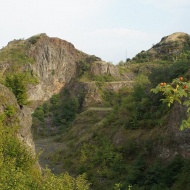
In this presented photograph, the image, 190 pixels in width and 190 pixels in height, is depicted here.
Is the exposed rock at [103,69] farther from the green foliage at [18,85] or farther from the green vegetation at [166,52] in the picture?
the green foliage at [18,85]

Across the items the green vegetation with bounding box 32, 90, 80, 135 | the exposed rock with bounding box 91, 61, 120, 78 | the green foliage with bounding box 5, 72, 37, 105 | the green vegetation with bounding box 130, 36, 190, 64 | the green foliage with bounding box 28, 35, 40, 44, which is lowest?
the green vegetation with bounding box 32, 90, 80, 135

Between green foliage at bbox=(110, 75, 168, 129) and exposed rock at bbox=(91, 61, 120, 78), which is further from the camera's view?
exposed rock at bbox=(91, 61, 120, 78)

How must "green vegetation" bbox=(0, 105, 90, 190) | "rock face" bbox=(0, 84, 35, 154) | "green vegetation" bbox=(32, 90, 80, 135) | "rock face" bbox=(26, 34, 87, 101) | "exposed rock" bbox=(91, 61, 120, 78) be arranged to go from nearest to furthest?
"green vegetation" bbox=(0, 105, 90, 190)
"rock face" bbox=(0, 84, 35, 154)
"green vegetation" bbox=(32, 90, 80, 135)
"rock face" bbox=(26, 34, 87, 101)
"exposed rock" bbox=(91, 61, 120, 78)

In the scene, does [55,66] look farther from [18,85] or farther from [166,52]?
[18,85]

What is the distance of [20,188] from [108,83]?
5315 centimetres

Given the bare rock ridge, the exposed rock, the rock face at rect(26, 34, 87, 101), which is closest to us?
the rock face at rect(26, 34, 87, 101)

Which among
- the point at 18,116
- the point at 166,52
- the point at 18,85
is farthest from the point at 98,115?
the point at 166,52

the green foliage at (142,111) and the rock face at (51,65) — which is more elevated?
the rock face at (51,65)

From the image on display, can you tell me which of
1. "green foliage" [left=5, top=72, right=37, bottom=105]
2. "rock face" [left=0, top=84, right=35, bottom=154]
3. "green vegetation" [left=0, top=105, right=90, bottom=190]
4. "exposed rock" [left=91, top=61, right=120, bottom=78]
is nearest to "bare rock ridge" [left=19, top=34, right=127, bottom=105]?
"exposed rock" [left=91, top=61, right=120, bottom=78]

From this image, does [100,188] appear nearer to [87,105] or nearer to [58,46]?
[87,105]

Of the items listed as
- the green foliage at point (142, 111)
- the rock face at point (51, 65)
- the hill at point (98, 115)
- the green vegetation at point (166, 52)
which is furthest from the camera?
the green vegetation at point (166, 52)

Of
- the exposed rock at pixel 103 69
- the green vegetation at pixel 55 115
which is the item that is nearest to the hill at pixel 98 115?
the exposed rock at pixel 103 69

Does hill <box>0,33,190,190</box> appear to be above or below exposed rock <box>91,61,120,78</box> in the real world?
below

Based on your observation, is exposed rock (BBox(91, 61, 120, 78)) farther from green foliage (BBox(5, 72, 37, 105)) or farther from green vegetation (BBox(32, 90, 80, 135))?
green foliage (BBox(5, 72, 37, 105))
